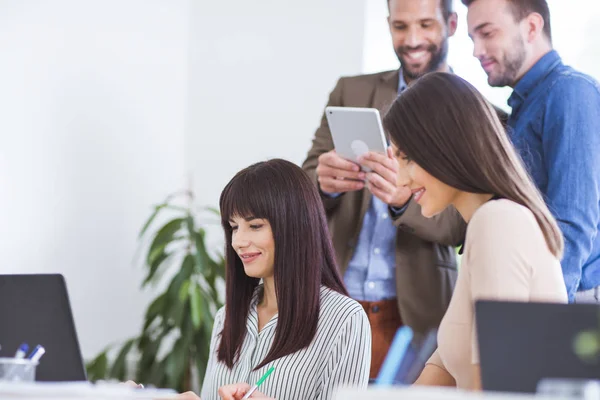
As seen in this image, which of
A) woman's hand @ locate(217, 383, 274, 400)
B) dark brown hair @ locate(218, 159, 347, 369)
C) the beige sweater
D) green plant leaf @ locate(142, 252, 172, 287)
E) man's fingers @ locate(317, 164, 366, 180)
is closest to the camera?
the beige sweater

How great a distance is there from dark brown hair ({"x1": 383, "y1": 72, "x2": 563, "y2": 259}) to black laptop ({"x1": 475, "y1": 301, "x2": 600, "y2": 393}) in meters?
0.51

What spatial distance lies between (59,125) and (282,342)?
2.05 meters

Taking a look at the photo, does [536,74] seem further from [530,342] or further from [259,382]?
[530,342]

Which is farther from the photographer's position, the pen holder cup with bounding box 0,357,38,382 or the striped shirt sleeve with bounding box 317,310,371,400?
the striped shirt sleeve with bounding box 317,310,371,400

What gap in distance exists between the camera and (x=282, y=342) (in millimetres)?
2051

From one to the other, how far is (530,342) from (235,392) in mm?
940

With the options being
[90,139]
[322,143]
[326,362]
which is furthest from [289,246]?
[90,139]

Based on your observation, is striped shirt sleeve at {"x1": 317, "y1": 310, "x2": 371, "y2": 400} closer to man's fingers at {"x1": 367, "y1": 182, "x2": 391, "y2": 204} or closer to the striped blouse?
the striped blouse

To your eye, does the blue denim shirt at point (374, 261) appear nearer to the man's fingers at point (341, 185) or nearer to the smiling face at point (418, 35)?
the man's fingers at point (341, 185)

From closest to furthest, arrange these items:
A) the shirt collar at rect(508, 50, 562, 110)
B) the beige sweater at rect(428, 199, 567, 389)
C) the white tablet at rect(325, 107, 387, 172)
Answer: the beige sweater at rect(428, 199, 567, 389)
the shirt collar at rect(508, 50, 562, 110)
the white tablet at rect(325, 107, 387, 172)

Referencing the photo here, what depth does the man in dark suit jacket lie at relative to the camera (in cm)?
262

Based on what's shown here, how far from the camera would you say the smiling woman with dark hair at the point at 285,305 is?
200 cm

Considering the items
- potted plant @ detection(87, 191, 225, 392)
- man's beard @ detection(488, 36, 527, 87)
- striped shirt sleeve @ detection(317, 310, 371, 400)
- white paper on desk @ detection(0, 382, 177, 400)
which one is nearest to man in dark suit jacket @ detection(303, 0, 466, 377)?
man's beard @ detection(488, 36, 527, 87)

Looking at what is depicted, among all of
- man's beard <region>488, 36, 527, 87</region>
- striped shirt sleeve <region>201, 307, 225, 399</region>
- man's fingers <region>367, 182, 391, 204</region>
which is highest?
man's beard <region>488, 36, 527, 87</region>
